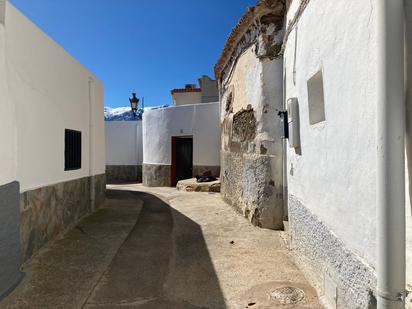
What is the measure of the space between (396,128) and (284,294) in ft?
8.05

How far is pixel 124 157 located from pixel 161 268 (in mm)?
15777

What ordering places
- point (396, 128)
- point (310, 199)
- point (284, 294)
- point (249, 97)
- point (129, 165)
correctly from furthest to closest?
1. point (129, 165)
2. point (249, 97)
3. point (310, 199)
4. point (284, 294)
5. point (396, 128)

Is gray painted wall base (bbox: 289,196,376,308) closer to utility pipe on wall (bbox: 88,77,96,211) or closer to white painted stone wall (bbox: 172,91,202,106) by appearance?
utility pipe on wall (bbox: 88,77,96,211)

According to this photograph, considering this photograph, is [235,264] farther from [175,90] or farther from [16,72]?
[175,90]

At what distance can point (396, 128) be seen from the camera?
77.7 inches

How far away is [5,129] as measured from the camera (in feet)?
13.0

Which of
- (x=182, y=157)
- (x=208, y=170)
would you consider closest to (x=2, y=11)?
(x=208, y=170)

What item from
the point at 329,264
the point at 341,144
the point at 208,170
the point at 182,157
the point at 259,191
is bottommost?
the point at 329,264

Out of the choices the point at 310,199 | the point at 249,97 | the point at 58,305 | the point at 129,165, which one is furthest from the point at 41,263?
the point at 129,165

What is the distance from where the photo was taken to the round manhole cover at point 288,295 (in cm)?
360

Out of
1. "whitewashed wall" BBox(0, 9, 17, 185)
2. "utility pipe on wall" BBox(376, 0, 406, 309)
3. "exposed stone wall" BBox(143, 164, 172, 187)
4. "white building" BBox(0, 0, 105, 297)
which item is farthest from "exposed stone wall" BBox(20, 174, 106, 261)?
"exposed stone wall" BBox(143, 164, 172, 187)

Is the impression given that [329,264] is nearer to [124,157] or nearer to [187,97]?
[124,157]

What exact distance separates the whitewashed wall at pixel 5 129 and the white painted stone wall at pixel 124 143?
15.8 m

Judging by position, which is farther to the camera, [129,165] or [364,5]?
[129,165]
